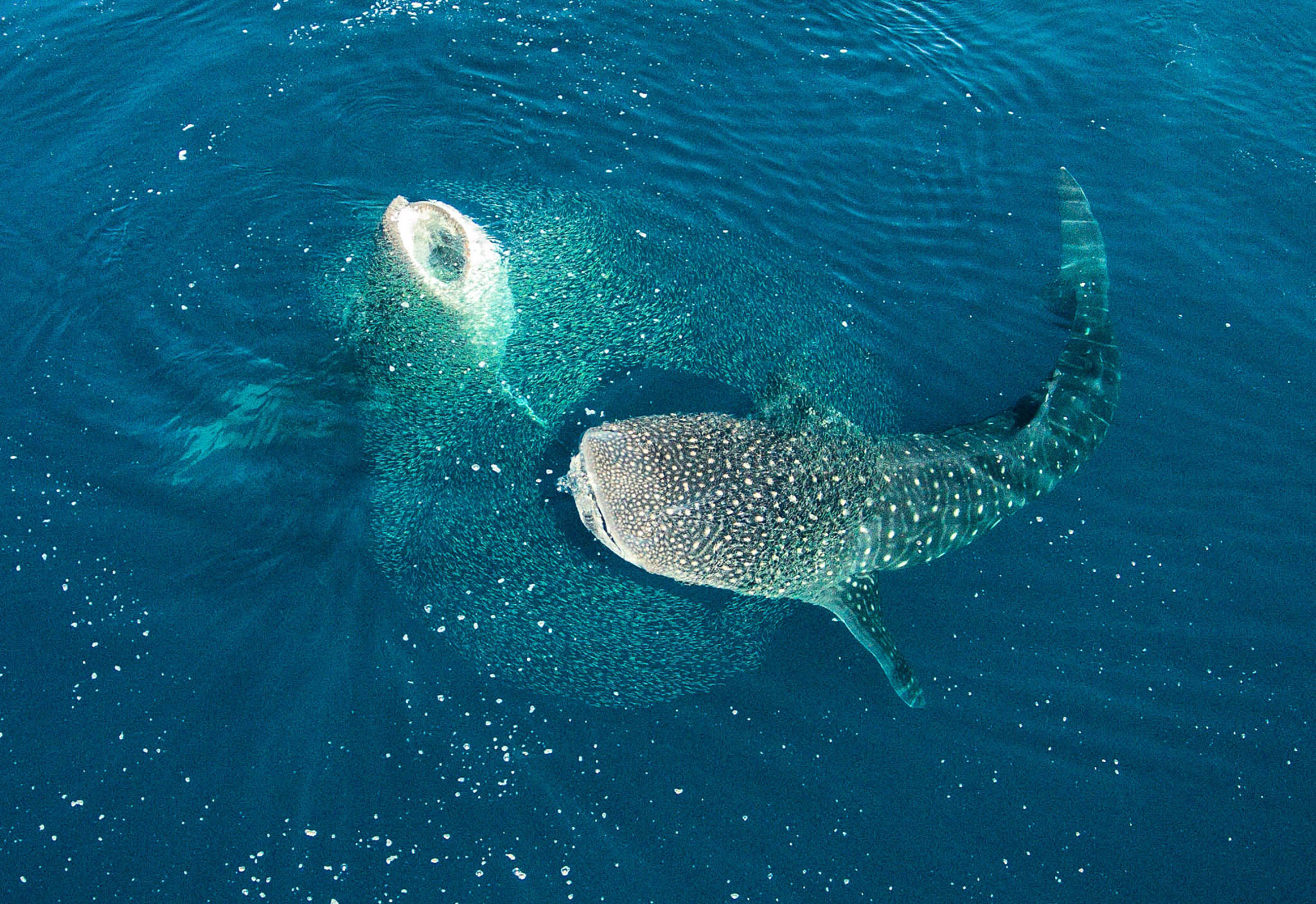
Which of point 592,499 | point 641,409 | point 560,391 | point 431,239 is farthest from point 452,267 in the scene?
point 592,499

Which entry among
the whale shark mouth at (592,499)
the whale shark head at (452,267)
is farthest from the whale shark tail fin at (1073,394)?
Answer: the whale shark head at (452,267)

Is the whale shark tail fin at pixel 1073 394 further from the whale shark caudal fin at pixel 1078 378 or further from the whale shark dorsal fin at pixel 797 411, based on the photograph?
the whale shark dorsal fin at pixel 797 411

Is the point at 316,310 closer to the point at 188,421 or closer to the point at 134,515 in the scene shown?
the point at 188,421

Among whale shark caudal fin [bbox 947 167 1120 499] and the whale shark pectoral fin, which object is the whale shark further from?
whale shark caudal fin [bbox 947 167 1120 499]

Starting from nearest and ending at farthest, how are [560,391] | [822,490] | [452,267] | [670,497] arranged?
[670,497] < [822,490] < [560,391] < [452,267]

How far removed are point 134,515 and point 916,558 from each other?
20.3 ft

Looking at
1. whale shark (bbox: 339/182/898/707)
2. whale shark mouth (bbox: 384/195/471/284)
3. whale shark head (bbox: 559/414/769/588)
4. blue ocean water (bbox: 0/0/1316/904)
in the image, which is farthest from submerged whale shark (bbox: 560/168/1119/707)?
whale shark mouth (bbox: 384/195/471/284)

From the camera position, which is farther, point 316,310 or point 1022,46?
point 1022,46

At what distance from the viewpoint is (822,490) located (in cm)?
637

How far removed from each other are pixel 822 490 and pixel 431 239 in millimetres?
4241

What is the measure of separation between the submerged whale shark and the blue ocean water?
370 mm

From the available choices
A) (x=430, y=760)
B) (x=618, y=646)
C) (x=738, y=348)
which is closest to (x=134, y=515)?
(x=430, y=760)

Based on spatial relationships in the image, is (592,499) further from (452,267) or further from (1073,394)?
(1073,394)

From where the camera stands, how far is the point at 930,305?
28.1 ft
